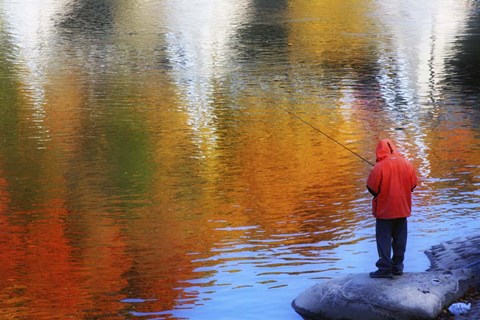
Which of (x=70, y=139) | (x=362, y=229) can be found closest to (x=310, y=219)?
(x=362, y=229)

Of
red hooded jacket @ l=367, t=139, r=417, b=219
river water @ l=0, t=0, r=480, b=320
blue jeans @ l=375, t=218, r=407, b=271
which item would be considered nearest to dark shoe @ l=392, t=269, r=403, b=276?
blue jeans @ l=375, t=218, r=407, b=271

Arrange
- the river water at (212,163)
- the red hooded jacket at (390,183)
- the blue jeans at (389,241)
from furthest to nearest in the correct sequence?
1. the river water at (212,163)
2. the blue jeans at (389,241)
3. the red hooded jacket at (390,183)

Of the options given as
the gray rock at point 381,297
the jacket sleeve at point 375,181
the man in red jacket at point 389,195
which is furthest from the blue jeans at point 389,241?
the jacket sleeve at point 375,181

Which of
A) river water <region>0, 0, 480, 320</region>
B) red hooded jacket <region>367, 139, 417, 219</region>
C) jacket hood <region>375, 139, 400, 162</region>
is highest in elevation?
jacket hood <region>375, 139, 400, 162</region>

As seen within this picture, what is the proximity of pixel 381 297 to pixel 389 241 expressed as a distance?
66 cm

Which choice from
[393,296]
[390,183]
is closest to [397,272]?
[393,296]

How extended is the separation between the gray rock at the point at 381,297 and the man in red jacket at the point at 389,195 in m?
0.24

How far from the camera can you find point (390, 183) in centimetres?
1020

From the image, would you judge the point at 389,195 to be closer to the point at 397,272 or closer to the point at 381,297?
the point at 397,272

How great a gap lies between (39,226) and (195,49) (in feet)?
71.2

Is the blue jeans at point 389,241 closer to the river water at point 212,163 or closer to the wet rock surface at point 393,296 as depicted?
the wet rock surface at point 393,296

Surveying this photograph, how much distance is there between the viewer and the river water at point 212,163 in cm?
1217

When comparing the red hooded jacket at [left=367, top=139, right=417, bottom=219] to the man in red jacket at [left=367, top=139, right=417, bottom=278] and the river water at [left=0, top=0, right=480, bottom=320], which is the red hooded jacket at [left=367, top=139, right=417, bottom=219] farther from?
the river water at [left=0, top=0, right=480, bottom=320]

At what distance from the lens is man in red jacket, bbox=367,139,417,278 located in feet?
33.5
